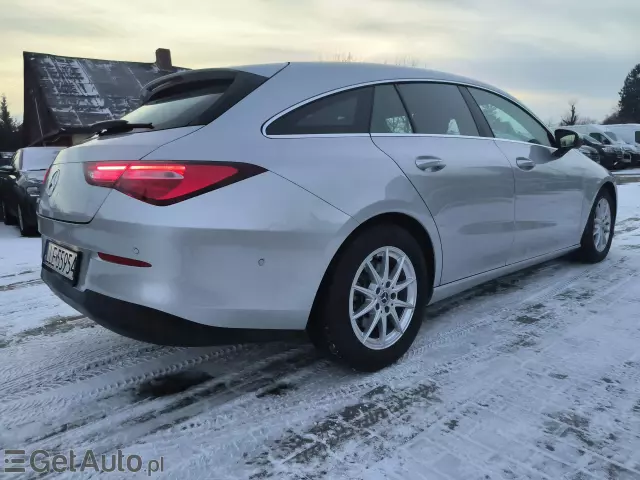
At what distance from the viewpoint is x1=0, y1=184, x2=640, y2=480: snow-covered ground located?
6.13ft

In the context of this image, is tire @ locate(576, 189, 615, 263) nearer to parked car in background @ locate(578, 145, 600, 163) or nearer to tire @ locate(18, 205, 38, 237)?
tire @ locate(18, 205, 38, 237)

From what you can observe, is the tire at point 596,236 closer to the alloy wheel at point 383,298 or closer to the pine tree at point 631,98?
the alloy wheel at point 383,298

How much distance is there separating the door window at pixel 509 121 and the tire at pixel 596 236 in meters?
1.00

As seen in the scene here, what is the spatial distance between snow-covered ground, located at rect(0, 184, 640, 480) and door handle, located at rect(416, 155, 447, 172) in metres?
1.04

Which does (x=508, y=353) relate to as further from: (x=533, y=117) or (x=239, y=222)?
(x=533, y=117)

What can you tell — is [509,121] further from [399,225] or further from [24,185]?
[24,185]

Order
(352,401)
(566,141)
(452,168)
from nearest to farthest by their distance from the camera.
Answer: (352,401)
(452,168)
(566,141)

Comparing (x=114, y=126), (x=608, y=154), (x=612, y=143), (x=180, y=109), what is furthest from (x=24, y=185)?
(x=612, y=143)

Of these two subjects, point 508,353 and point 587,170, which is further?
point 587,170

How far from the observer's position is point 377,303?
255 cm

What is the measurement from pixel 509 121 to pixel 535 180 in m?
0.48

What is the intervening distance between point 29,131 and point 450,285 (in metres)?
31.9

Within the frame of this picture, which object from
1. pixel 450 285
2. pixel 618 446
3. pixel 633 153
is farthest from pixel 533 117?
pixel 633 153

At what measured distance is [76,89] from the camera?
2245cm
